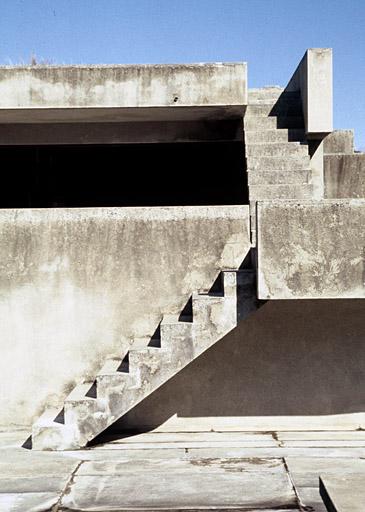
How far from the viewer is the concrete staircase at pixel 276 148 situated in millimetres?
8125

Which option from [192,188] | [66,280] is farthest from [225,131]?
[66,280]

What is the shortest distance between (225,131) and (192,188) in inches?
104

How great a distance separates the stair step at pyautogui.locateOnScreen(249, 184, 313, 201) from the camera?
317 inches

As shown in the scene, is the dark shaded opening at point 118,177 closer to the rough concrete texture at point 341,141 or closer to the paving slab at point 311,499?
the rough concrete texture at point 341,141

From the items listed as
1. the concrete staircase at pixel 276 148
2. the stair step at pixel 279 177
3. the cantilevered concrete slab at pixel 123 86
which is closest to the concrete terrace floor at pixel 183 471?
the concrete staircase at pixel 276 148

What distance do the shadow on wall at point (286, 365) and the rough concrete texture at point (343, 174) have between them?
2.06 metres

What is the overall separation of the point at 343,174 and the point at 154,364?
414 cm

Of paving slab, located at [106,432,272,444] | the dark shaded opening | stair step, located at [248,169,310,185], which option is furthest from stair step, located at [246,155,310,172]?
the dark shaded opening

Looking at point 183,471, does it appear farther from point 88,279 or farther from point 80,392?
point 88,279

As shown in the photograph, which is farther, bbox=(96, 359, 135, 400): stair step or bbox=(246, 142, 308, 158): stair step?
bbox=(246, 142, 308, 158): stair step

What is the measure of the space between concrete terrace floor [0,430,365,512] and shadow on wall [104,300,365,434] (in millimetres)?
Answer: 336

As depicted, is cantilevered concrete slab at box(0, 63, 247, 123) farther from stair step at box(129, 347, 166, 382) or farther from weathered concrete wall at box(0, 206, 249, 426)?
stair step at box(129, 347, 166, 382)

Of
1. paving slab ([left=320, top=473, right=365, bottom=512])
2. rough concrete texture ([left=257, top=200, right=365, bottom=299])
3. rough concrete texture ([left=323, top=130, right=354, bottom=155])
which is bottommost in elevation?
paving slab ([left=320, top=473, right=365, bottom=512])

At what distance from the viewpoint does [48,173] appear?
1281 cm
